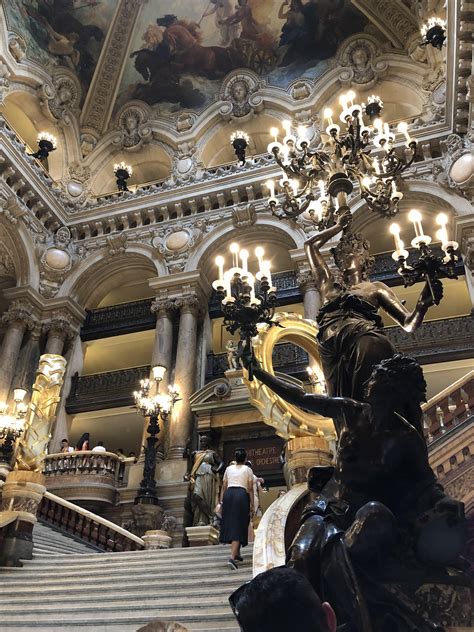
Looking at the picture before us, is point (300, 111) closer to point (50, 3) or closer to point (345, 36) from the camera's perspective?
point (345, 36)

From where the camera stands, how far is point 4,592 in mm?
5824

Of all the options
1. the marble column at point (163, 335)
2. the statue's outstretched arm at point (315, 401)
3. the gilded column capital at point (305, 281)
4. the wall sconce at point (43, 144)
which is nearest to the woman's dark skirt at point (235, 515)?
the statue's outstretched arm at point (315, 401)

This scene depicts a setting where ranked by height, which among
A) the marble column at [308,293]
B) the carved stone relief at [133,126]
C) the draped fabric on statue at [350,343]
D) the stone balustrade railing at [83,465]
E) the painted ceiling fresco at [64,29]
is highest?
the painted ceiling fresco at [64,29]

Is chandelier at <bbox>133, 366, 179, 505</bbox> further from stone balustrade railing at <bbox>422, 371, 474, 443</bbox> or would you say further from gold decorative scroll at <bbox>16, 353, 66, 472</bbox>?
stone balustrade railing at <bbox>422, 371, 474, 443</bbox>

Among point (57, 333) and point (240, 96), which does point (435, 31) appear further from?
point (57, 333)

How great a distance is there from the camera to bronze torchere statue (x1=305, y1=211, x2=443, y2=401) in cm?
277

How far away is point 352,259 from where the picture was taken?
12.4ft

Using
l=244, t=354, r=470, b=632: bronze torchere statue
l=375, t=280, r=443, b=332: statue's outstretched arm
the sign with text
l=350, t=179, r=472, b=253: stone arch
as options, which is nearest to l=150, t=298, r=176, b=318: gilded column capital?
the sign with text

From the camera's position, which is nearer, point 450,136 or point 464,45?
point 464,45

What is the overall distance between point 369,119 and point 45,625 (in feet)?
51.2

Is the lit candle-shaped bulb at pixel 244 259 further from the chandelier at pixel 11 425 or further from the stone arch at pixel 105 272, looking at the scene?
the stone arch at pixel 105 272

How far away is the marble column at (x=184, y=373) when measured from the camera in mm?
12586

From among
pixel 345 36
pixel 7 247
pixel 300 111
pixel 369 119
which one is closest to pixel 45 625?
pixel 7 247

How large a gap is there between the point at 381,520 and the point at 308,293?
481 inches
